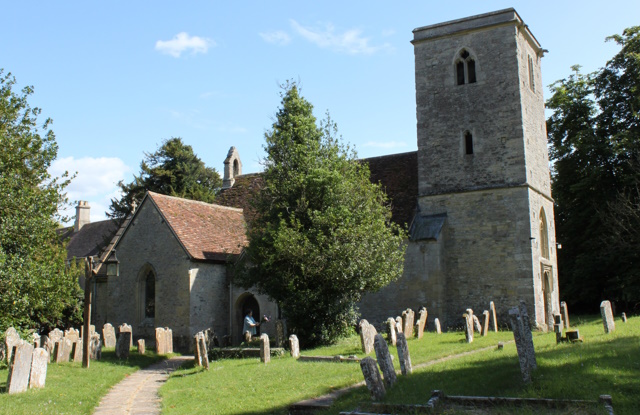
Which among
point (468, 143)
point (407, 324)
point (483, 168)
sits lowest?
point (407, 324)

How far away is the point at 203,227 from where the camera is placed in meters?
27.1

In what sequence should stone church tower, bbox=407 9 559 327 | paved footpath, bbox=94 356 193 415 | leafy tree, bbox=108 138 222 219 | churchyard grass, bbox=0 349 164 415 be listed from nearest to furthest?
churchyard grass, bbox=0 349 164 415
paved footpath, bbox=94 356 193 415
stone church tower, bbox=407 9 559 327
leafy tree, bbox=108 138 222 219

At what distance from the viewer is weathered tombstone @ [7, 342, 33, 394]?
1312 centimetres

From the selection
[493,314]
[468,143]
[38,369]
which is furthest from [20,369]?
[468,143]

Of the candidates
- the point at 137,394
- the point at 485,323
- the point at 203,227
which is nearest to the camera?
the point at 137,394

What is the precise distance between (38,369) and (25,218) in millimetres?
5584

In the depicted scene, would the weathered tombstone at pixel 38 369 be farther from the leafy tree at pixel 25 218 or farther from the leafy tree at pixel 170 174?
the leafy tree at pixel 170 174

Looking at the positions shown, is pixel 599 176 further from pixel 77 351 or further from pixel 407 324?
pixel 77 351

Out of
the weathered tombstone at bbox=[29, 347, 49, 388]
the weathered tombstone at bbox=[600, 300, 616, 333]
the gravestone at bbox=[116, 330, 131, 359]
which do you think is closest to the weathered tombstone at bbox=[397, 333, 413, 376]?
the weathered tombstone at bbox=[600, 300, 616, 333]

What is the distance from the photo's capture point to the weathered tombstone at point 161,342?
22188 millimetres

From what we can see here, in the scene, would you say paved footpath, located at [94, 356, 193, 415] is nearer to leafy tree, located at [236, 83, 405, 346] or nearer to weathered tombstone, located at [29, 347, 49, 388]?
weathered tombstone, located at [29, 347, 49, 388]

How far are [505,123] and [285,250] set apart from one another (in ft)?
39.1

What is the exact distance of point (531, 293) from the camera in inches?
940

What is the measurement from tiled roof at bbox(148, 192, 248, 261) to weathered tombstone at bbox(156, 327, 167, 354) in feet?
11.4
